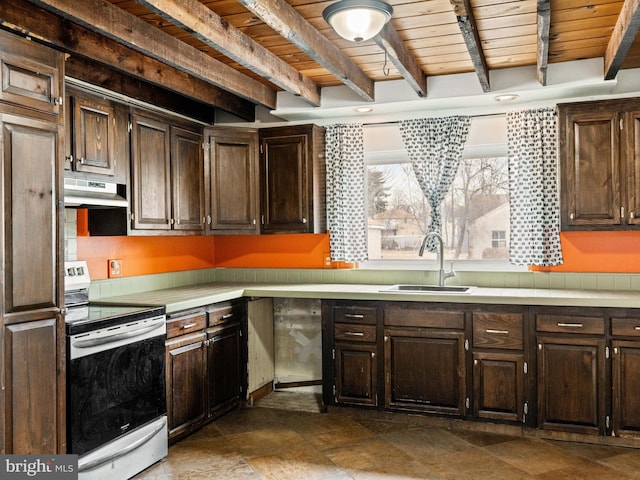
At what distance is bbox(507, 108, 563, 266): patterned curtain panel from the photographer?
3971 mm

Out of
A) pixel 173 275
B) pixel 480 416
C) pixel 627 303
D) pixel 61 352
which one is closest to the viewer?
pixel 61 352

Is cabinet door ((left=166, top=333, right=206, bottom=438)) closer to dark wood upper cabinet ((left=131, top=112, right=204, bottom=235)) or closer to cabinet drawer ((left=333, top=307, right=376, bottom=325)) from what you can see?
dark wood upper cabinet ((left=131, top=112, right=204, bottom=235))

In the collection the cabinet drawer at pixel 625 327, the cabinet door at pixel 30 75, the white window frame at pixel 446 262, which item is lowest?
the cabinet drawer at pixel 625 327

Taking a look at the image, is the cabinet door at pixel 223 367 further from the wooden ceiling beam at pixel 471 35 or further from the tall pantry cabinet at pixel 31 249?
the wooden ceiling beam at pixel 471 35

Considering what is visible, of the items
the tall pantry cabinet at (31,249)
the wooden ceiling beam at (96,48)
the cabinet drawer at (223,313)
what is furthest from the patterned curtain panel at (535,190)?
the tall pantry cabinet at (31,249)

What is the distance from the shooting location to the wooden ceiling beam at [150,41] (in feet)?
8.32

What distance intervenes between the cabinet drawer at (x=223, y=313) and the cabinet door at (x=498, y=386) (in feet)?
5.66

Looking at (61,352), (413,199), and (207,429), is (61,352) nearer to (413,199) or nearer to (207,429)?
(207,429)

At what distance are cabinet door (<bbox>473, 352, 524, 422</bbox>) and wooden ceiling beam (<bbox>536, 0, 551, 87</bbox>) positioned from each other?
5.93ft

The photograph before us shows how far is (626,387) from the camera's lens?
11.0 feet

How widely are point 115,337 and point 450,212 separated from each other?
267 cm

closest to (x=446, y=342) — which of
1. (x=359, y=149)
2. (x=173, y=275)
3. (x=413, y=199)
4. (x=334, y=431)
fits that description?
(x=334, y=431)

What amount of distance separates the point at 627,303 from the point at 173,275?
3.18 m

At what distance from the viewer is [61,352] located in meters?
2.61
